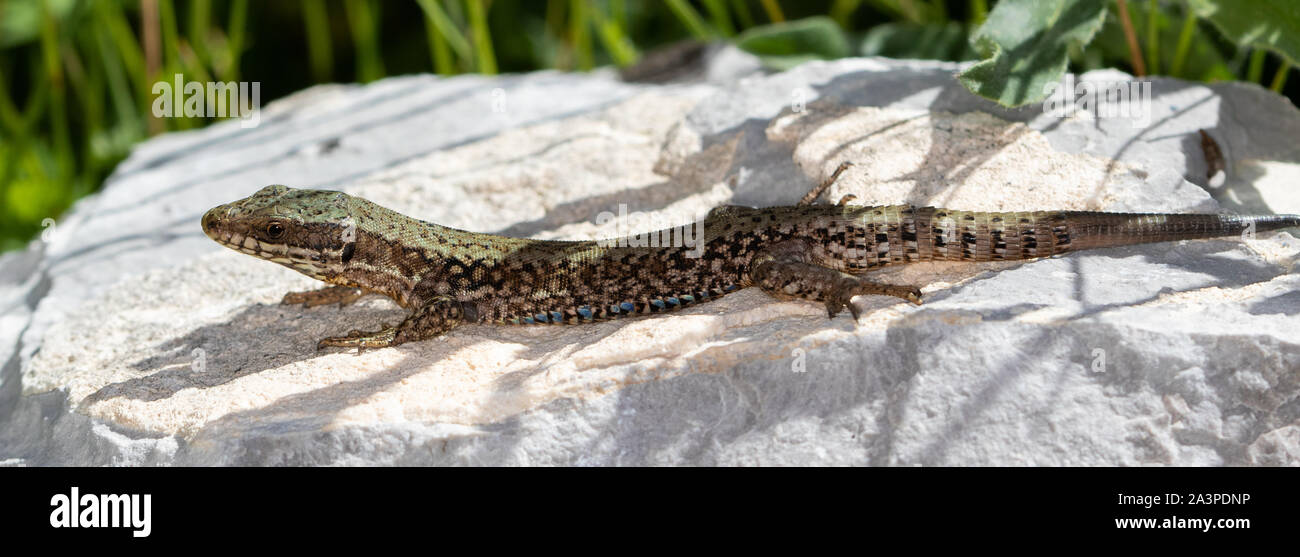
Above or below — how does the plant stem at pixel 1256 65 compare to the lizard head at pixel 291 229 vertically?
above

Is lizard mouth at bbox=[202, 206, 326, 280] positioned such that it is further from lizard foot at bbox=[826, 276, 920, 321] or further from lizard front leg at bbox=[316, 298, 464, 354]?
lizard foot at bbox=[826, 276, 920, 321]

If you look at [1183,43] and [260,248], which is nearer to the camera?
[260,248]

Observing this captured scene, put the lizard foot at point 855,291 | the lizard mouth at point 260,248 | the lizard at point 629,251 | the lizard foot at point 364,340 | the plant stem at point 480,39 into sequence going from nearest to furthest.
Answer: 1. the lizard foot at point 855,291
2. the lizard at point 629,251
3. the lizard foot at point 364,340
4. the lizard mouth at point 260,248
5. the plant stem at point 480,39

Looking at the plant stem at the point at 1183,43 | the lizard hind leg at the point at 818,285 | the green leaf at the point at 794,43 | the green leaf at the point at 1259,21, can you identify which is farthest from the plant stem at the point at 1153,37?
the lizard hind leg at the point at 818,285

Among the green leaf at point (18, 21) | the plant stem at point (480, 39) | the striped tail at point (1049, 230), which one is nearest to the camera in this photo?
the striped tail at point (1049, 230)

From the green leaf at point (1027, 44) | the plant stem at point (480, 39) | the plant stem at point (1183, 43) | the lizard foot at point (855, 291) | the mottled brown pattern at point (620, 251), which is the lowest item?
the lizard foot at point (855, 291)

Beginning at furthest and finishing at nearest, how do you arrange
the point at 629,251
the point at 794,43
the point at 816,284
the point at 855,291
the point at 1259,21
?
the point at 794,43
the point at 1259,21
the point at 629,251
the point at 816,284
the point at 855,291

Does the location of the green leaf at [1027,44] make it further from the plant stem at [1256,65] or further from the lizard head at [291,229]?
the lizard head at [291,229]

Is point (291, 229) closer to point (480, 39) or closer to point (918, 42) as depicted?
point (480, 39)

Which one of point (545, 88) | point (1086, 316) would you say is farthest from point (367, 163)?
point (1086, 316)

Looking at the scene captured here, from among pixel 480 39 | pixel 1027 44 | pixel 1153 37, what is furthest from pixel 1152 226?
pixel 480 39
